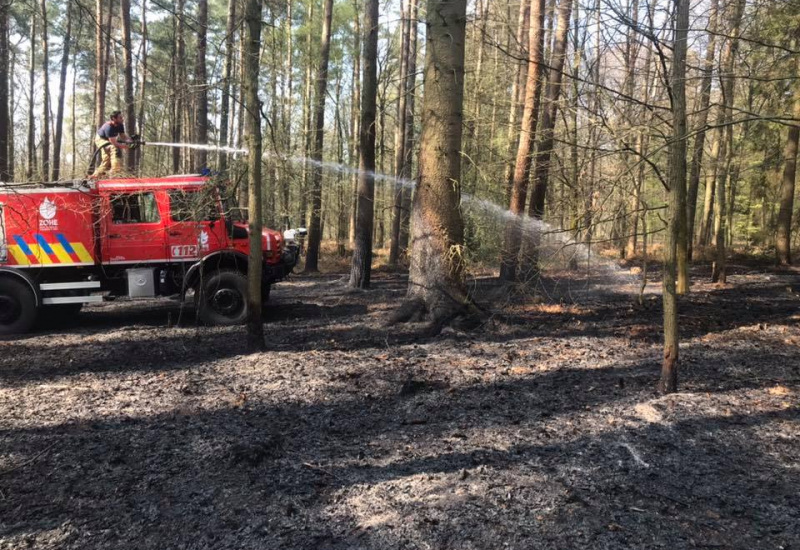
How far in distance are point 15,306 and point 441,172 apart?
7.22m

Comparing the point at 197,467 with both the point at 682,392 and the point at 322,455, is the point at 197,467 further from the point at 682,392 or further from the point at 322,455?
the point at 682,392

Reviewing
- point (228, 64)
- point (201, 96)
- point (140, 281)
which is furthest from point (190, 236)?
point (201, 96)

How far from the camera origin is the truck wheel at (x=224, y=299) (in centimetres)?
901

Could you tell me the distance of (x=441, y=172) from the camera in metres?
7.41

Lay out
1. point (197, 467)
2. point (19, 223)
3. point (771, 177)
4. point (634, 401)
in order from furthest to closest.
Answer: point (771, 177) → point (19, 223) → point (634, 401) → point (197, 467)

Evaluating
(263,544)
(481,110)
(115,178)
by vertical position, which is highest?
(481,110)

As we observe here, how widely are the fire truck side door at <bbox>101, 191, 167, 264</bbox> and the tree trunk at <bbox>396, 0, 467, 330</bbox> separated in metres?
4.50

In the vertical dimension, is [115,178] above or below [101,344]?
above

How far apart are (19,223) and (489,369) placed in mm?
7706

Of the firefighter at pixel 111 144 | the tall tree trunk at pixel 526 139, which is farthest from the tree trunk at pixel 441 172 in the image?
the firefighter at pixel 111 144

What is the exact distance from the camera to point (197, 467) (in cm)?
379

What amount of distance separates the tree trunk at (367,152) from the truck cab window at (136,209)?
15.2ft

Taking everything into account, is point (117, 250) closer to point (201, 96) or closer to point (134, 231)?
point (134, 231)

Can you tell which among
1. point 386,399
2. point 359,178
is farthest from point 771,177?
point 386,399
